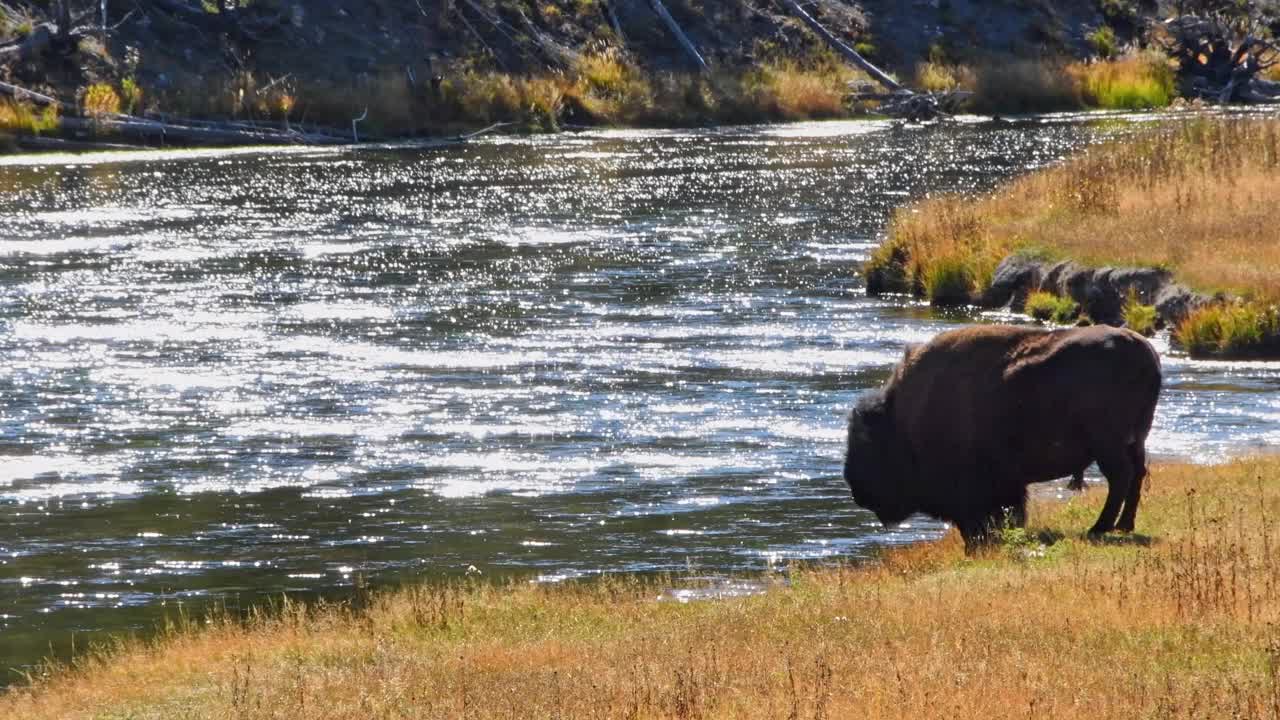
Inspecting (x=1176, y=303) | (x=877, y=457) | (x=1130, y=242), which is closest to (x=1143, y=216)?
(x=1130, y=242)

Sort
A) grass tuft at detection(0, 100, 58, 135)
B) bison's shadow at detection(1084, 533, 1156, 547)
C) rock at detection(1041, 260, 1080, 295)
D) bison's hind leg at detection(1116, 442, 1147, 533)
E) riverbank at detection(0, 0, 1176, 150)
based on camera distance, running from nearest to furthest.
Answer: bison's shadow at detection(1084, 533, 1156, 547)
bison's hind leg at detection(1116, 442, 1147, 533)
rock at detection(1041, 260, 1080, 295)
grass tuft at detection(0, 100, 58, 135)
riverbank at detection(0, 0, 1176, 150)

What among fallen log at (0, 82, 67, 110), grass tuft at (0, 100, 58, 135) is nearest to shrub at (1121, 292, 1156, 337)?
grass tuft at (0, 100, 58, 135)

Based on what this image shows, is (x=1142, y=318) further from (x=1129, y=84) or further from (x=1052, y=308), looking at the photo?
(x=1129, y=84)

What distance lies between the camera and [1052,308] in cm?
2356

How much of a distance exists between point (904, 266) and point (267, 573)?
50.4ft

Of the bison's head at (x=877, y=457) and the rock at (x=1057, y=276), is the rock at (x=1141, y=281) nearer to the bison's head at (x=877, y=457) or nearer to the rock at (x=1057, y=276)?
the rock at (x=1057, y=276)

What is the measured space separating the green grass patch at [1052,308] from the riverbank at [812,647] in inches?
423

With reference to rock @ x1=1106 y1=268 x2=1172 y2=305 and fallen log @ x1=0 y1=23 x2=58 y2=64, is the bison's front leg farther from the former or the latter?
fallen log @ x1=0 y1=23 x2=58 y2=64

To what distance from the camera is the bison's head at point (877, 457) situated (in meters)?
13.0

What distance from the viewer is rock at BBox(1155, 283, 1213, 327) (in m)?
22.0

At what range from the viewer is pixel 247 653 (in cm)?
1046

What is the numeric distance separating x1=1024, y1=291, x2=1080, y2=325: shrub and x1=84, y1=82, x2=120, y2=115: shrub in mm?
29971

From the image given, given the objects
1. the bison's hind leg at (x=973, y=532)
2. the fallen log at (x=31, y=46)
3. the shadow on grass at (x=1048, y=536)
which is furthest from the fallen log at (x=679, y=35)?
the shadow on grass at (x=1048, y=536)

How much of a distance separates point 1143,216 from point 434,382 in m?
10.4
